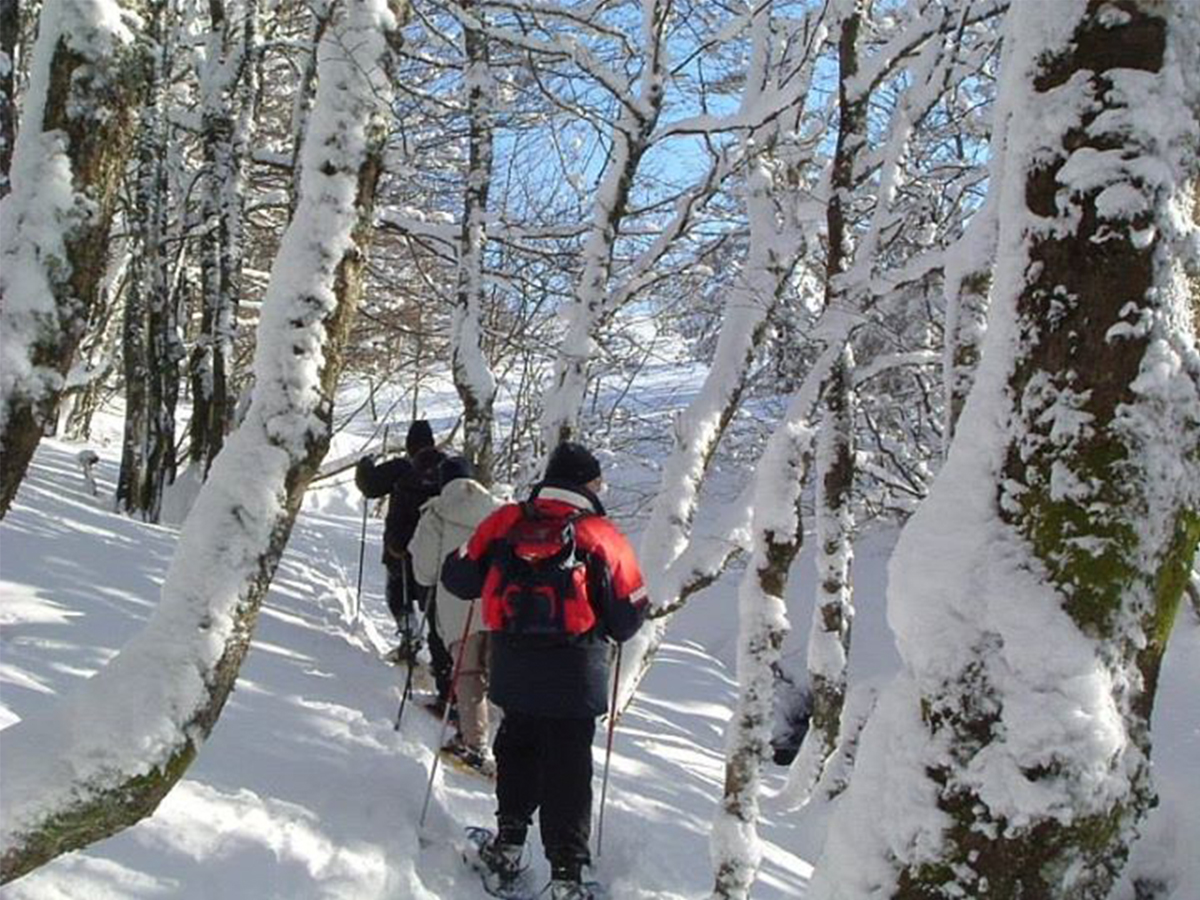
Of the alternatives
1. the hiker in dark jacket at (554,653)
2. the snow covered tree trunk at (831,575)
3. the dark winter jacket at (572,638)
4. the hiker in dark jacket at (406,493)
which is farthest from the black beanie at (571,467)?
the snow covered tree trunk at (831,575)

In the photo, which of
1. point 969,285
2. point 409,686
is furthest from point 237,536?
point 409,686

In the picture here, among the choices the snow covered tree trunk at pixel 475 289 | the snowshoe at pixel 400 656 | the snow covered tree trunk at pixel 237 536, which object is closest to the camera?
the snow covered tree trunk at pixel 237 536

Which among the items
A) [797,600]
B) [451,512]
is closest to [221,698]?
[451,512]

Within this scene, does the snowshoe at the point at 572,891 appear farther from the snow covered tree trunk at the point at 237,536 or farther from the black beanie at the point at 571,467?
the snow covered tree trunk at the point at 237,536

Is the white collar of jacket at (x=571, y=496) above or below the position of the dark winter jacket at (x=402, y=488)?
above

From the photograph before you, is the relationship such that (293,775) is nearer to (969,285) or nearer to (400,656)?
(400,656)

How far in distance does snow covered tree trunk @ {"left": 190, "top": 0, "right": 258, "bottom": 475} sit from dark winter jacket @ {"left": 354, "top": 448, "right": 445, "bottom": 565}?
14.2 feet

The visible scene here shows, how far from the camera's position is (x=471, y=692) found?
573 centimetres

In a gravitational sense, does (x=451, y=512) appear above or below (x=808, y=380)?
below

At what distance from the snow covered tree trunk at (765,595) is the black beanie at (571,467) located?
1245 millimetres

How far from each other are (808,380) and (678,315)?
5564mm

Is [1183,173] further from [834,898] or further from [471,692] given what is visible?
[471,692]

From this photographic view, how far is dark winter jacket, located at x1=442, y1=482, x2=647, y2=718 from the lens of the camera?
438cm

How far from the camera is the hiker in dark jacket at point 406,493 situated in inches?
280
